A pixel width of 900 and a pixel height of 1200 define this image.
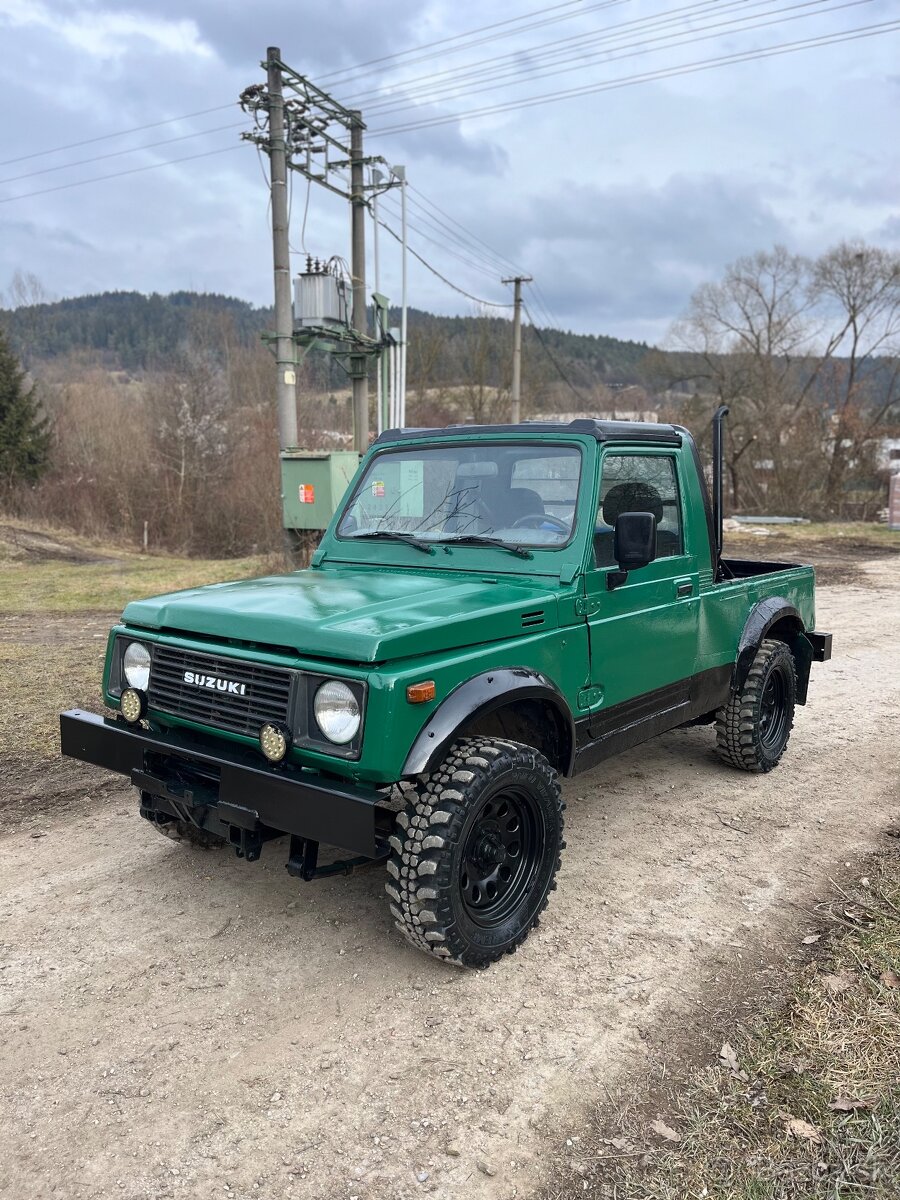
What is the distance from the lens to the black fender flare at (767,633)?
519 centimetres

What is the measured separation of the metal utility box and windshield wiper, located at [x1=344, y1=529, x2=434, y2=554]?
8.10m

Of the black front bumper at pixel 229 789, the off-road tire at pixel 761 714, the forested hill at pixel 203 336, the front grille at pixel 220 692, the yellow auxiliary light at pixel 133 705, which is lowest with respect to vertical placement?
the off-road tire at pixel 761 714

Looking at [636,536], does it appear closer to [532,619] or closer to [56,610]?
[532,619]

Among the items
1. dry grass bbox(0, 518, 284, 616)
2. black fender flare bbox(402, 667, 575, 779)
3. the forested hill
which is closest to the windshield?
black fender flare bbox(402, 667, 575, 779)

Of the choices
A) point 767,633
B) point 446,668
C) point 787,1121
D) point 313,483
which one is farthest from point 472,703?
point 313,483

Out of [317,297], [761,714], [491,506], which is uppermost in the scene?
[317,297]

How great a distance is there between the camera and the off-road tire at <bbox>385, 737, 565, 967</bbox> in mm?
3076

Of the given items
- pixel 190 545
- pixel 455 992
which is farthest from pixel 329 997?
pixel 190 545

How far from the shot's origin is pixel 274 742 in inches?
121

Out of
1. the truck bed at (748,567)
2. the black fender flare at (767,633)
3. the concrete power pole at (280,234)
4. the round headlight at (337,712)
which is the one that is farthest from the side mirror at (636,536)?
the concrete power pole at (280,234)

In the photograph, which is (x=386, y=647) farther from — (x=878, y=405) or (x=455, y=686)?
(x=878, y=405)

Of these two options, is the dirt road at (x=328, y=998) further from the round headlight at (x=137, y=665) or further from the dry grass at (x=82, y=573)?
the dry grass at (x=82, y=573)

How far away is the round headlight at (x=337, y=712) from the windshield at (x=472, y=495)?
4.39 feet

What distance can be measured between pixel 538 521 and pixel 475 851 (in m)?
1.55
